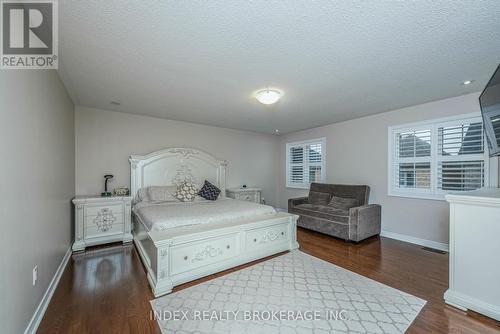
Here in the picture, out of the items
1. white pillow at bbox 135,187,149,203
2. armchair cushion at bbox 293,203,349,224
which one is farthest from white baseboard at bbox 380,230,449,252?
white pillow at bbox 135,187,149,203

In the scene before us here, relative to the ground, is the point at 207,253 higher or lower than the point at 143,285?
higher

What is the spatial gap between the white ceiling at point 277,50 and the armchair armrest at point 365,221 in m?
1.91

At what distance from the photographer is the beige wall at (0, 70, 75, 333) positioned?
1248mm

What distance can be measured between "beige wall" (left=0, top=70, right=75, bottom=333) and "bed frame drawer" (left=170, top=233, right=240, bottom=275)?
1125mm

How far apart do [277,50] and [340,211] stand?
10.1 ft

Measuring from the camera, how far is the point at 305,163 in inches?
225

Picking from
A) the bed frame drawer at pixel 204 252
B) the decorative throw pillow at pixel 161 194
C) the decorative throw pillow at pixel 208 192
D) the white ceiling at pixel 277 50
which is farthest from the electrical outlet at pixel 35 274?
the decorative throw pillow at pixel 208 192

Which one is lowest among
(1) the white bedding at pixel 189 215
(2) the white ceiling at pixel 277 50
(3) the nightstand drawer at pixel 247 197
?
(3) the nightstand drawer at pixel 247 197

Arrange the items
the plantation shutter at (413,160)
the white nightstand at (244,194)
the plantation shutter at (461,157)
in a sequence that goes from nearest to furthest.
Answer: the plantation shutter at (461,157)
the plantation shutter at (413,160)
the white nightstand at (244,194)

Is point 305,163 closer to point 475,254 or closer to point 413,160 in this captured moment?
point 413,160

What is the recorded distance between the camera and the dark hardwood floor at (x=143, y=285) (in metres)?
1.70

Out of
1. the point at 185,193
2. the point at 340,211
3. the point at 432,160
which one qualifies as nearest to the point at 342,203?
the point at 340,211

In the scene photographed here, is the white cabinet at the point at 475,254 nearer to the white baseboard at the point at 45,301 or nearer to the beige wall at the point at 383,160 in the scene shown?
the beige wall at the point at 383,160

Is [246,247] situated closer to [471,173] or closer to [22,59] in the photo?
[22,59]
